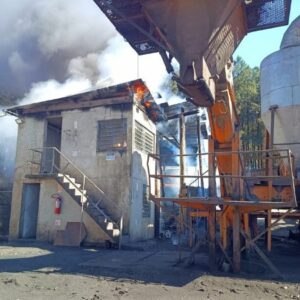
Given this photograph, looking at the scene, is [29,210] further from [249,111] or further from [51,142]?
[249,111]

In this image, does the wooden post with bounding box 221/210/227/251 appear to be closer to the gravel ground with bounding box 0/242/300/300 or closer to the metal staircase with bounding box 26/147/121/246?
the gravel ground with bounding box 0/242/300/300

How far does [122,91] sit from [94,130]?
85.6 inches

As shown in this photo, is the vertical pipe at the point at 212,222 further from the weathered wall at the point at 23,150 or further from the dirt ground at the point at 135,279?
the weathered wall at the point at 23,150

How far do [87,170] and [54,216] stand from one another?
2.43 metres

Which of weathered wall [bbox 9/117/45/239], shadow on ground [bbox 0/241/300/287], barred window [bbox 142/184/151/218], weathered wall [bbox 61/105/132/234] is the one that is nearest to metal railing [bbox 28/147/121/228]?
weathered wall [bbox 61/105/132/234]

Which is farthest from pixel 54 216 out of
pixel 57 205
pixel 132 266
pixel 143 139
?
pixel 132 266

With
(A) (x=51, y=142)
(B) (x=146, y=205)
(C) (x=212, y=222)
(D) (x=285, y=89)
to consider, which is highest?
(D) (x=285, y=89)

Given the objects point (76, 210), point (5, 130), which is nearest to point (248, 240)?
point (76, 210)

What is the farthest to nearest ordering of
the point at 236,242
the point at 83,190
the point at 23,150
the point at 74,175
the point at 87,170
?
the point at 23,150, the point at 74,175, the point at 87,170, the point at 83,190, the point at 236,242

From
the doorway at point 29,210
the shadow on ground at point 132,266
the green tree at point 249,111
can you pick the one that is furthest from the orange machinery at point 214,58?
the green tree at point 249,111

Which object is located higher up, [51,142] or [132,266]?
[51,142]

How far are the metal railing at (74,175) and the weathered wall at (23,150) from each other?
15.5 inches

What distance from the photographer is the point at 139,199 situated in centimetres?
1576

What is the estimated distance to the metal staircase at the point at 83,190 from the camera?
13531 millimetres
